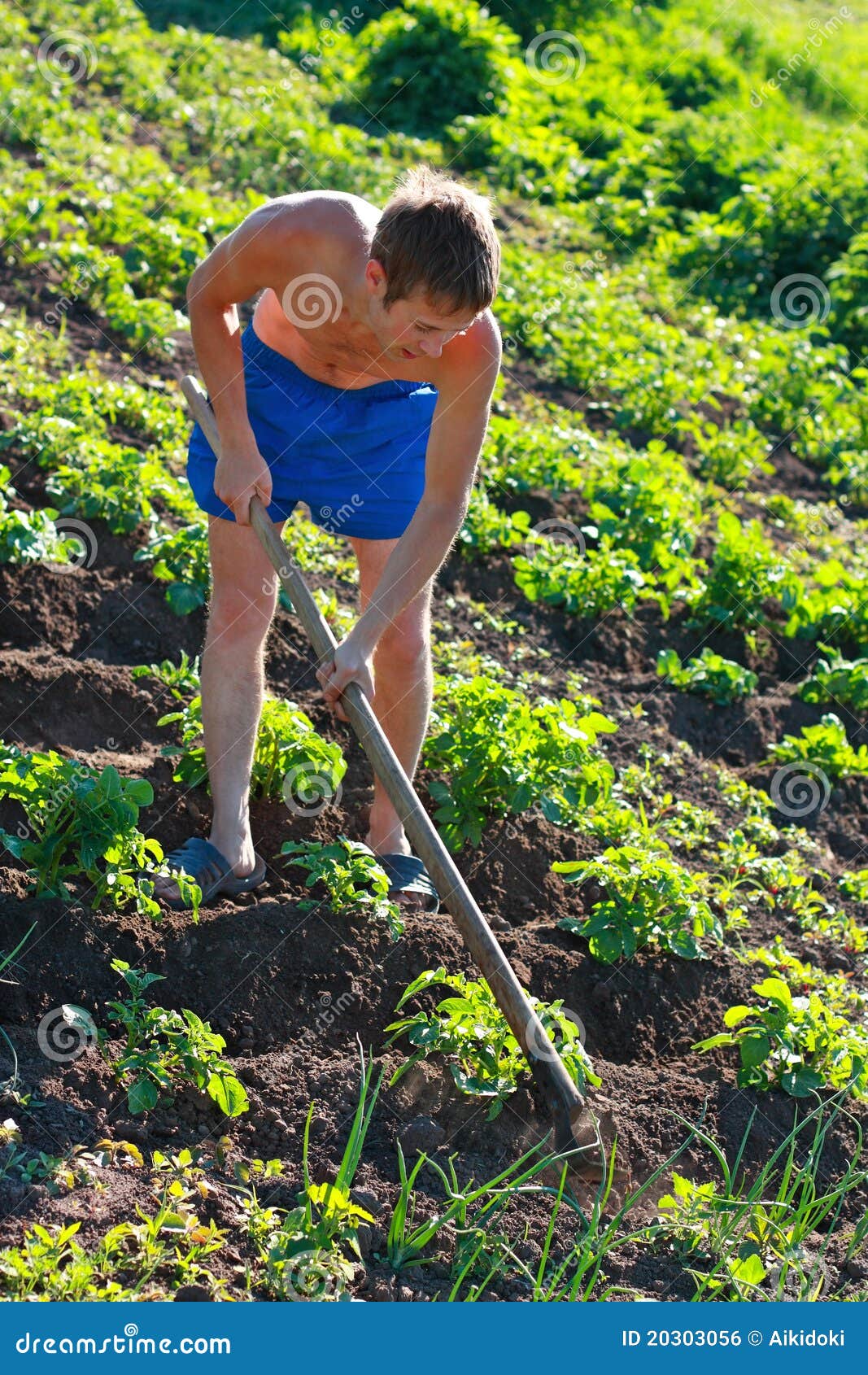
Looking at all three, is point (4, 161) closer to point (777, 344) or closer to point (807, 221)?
point (777, 344)

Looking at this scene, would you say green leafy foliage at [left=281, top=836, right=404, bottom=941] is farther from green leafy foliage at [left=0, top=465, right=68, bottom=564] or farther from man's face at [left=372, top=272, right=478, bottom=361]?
green leafy foliage at [left=0, top=465, right=68, bottom=564]

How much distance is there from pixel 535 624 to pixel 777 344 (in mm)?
2965

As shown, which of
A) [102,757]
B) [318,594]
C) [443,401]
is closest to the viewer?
[443,401]

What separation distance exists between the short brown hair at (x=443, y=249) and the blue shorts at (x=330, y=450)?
22.7 inches

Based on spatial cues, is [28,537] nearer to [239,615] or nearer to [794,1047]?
[239,615]

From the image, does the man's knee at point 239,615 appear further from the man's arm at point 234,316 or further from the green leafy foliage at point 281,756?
the green leafy foliage at point 281,756

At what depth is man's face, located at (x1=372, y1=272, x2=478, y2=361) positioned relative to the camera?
110 inches

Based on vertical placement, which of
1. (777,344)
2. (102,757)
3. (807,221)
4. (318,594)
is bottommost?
(102,757)

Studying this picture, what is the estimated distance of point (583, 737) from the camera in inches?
150

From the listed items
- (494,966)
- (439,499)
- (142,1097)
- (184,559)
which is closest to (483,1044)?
(494,966)

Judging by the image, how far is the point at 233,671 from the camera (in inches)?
134

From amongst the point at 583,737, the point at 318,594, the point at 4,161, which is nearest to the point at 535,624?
the point at 318,594

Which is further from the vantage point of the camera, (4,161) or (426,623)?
(4,161)

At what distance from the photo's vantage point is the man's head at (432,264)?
2.72 m
